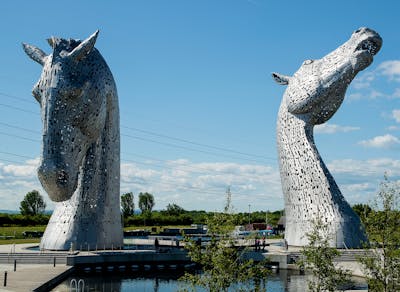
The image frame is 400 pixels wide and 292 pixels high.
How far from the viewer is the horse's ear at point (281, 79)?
93.1 feet

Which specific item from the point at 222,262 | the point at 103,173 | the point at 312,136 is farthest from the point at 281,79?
the point at 222,262

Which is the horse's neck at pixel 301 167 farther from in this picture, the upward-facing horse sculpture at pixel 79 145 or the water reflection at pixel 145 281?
the upward-facing horse sculpture at pixel 79 145

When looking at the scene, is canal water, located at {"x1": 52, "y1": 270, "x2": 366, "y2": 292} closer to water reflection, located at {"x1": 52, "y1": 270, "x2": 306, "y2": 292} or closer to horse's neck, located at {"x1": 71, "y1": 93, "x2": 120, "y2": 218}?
water reflection, located at {"x1": 52, "y1": 270, "x2": 306, "y2": 292}

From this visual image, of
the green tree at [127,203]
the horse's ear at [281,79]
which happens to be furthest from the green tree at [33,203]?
the horse's ear at [281,79]

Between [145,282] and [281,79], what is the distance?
14040mm

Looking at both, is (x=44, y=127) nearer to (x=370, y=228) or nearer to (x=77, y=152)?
(x=77, y=152)

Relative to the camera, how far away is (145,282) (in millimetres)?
19234

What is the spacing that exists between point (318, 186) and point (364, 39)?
707cm

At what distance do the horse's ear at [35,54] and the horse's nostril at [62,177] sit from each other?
5.27 meters

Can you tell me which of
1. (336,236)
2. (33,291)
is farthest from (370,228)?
(336,236)

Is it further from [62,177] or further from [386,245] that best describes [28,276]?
[386,245]

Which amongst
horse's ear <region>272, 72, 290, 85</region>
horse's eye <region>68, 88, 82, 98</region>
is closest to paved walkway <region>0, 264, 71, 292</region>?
horse's eye <region>68, 88, 82, 98</region>

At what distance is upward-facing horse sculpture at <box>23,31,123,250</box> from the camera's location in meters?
20.2

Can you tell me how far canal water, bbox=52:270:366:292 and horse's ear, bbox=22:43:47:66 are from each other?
8972 mm
